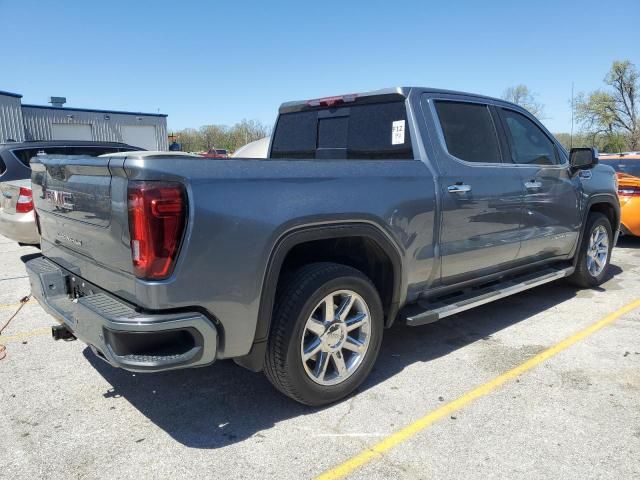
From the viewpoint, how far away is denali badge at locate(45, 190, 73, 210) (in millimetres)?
3001

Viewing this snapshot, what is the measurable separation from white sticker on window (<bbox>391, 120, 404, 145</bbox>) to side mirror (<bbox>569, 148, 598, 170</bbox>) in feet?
7.23

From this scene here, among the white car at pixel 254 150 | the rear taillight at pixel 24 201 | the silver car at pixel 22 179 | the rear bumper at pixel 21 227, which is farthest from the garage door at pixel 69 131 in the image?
the rear taillight at pixel 24 201

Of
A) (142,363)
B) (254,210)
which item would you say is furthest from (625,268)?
(142,363)

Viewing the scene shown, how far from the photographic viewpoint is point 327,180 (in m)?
2.96

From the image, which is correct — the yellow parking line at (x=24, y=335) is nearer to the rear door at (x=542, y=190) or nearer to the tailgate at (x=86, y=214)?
the tailgate at (x=86, y=214)

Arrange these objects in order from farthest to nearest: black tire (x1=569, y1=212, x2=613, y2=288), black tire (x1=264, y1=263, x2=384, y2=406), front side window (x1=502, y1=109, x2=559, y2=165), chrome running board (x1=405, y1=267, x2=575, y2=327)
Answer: black tire (x1=569, y1=212, x2=613, y2=288)
front side window (x1=502, y1=109, x2=559, y2=165)
chrome running board (x1=405, y1=267, x2=575, y2=327)
black tire (x1=264, y1=263, x2=384, y2=406)

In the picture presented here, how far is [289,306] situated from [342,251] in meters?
0.73

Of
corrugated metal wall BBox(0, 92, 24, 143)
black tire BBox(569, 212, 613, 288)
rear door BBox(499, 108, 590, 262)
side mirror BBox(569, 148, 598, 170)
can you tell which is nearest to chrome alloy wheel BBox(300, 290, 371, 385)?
rear door BBox(499, 108, 590, 262)

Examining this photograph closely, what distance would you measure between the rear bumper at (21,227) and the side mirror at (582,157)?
568cm

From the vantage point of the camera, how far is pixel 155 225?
2.36 metres

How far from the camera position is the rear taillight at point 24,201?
578 centimetres

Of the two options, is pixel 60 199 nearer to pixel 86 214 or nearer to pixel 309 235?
pixel 86 214

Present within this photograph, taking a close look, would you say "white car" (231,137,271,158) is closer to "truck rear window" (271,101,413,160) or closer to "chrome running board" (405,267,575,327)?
"truck rear window" (271,101,413,160)

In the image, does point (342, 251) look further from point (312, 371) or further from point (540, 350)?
point (540, 350)
